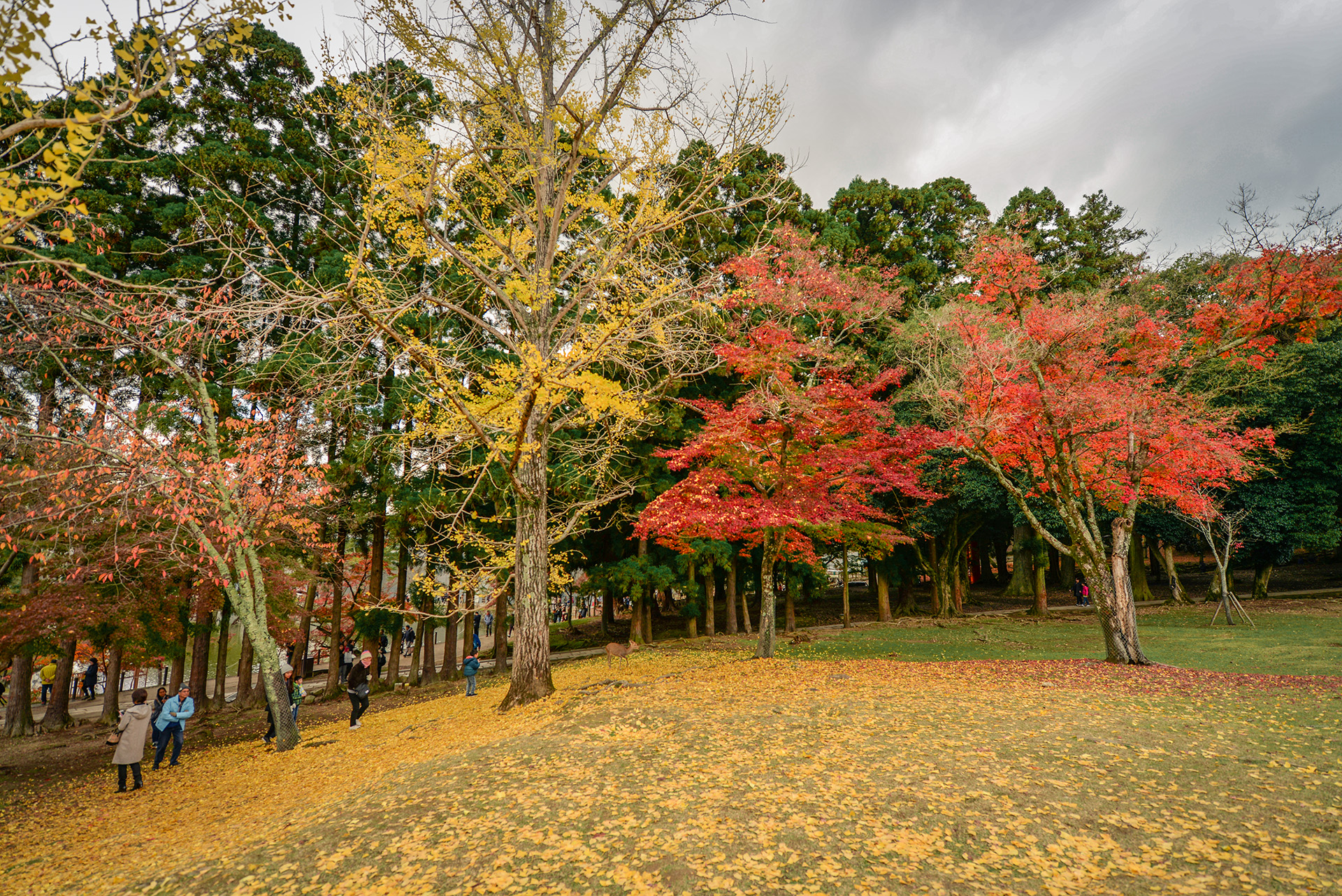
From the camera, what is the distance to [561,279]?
980cm

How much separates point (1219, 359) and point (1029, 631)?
10.7m

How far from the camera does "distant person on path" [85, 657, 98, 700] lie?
21.0m

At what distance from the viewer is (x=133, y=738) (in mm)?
8406

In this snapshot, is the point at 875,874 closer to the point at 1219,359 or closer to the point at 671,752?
the point at 671,752

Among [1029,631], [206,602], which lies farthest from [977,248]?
[206,602]

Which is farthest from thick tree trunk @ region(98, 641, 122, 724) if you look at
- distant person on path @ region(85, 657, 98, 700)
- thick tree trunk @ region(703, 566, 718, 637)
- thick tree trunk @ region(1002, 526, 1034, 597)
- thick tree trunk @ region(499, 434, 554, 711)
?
thick tree trunk @ region(1002, 526, 1034, 597)

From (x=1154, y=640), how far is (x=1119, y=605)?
5.69 metres

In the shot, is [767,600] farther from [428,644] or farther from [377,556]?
[377,556]

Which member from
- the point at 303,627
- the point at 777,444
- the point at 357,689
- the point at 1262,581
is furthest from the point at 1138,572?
the point at 303,627

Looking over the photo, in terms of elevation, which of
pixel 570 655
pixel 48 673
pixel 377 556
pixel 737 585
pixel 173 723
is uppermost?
pixel 377 556

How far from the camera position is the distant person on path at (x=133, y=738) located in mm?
8336

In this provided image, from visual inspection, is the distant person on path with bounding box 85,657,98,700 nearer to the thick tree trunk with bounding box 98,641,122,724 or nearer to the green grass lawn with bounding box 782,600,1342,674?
the thick tree trunk with bounding box 98,641,122,724

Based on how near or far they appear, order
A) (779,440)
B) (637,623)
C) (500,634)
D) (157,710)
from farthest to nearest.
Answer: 1. (637,623)
2. (500,634)
3. (779,440)
4. (157,710)

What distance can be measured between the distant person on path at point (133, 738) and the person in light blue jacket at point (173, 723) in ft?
3.51
